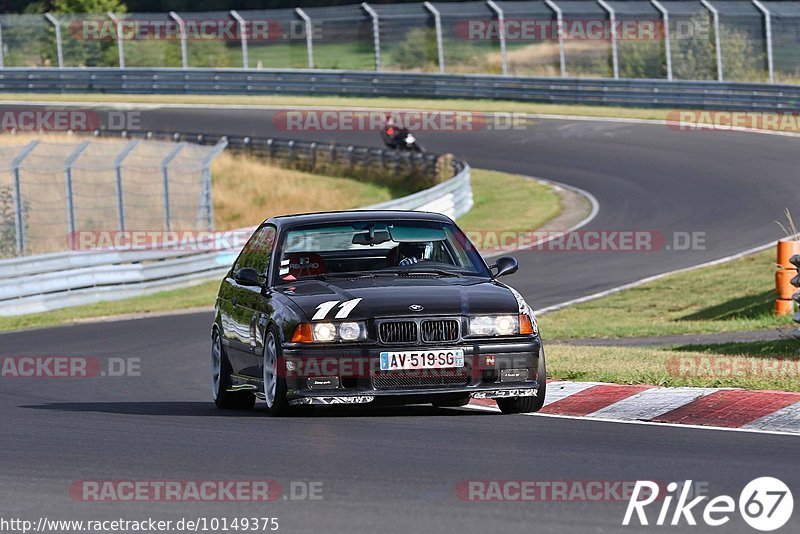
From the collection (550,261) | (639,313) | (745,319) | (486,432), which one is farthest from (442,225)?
(550,261)

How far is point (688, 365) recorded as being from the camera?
37.2 feet

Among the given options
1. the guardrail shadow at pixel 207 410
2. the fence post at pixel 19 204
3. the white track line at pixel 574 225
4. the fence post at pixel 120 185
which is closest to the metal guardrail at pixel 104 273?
the fence post at pixel 19 204

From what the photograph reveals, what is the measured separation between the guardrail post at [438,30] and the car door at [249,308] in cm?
3649

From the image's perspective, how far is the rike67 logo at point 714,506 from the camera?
5750 mm

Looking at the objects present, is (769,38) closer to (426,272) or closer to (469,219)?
(469,219)

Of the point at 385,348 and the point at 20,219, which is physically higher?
the point at 385,348

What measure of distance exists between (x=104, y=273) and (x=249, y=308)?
42.2 feet

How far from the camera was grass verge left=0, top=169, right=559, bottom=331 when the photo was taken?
20.8 metres

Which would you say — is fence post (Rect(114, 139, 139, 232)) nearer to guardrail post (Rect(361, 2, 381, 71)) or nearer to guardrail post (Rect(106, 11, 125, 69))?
guardrail post (Rect(361, 2, 381, 71))

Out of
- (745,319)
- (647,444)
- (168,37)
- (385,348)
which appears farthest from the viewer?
(168,37)

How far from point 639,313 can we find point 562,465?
11584 millimetres

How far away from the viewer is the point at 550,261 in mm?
23500

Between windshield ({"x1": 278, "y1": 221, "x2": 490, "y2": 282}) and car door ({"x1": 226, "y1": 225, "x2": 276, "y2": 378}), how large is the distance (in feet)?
0.79

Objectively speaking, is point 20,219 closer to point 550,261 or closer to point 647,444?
point 550,261
